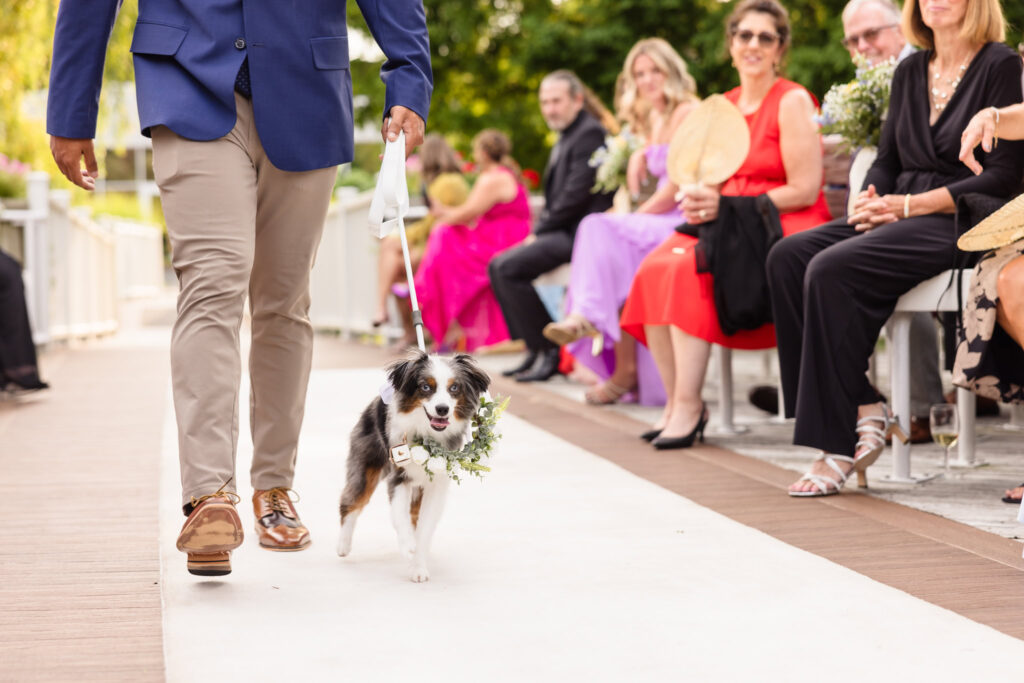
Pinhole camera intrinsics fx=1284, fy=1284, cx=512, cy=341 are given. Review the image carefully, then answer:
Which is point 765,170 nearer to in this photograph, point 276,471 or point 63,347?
point 276,471

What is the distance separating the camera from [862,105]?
4895mm

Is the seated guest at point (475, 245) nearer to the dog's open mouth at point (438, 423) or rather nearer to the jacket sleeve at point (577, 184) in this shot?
the jacket sleeve at point (577, 184)

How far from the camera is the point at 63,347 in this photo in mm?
12781

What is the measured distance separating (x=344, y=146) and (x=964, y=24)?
2251mm

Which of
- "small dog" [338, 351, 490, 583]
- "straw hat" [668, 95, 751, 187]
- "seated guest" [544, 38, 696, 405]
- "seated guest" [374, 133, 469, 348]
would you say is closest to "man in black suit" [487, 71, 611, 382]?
"seated guest" [544, 38, 696, 405]

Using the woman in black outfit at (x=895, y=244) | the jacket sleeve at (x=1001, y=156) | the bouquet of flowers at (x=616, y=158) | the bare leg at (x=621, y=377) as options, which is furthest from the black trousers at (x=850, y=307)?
the bouquet of flowers at (x=616, y=158)

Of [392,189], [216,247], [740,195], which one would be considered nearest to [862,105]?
[740,195]

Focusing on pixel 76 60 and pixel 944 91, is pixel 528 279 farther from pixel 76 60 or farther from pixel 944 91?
pixel 76 60

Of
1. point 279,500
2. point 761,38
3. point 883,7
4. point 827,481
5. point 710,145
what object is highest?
point 883,7

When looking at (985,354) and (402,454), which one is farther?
(985,354)

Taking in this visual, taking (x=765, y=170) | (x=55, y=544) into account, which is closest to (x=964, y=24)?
(x=765, y=170)

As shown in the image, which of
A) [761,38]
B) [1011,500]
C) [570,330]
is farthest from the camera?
[570,330]

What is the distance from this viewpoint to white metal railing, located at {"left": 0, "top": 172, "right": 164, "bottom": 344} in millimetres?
10852

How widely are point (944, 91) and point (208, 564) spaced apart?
2927 millimetres
